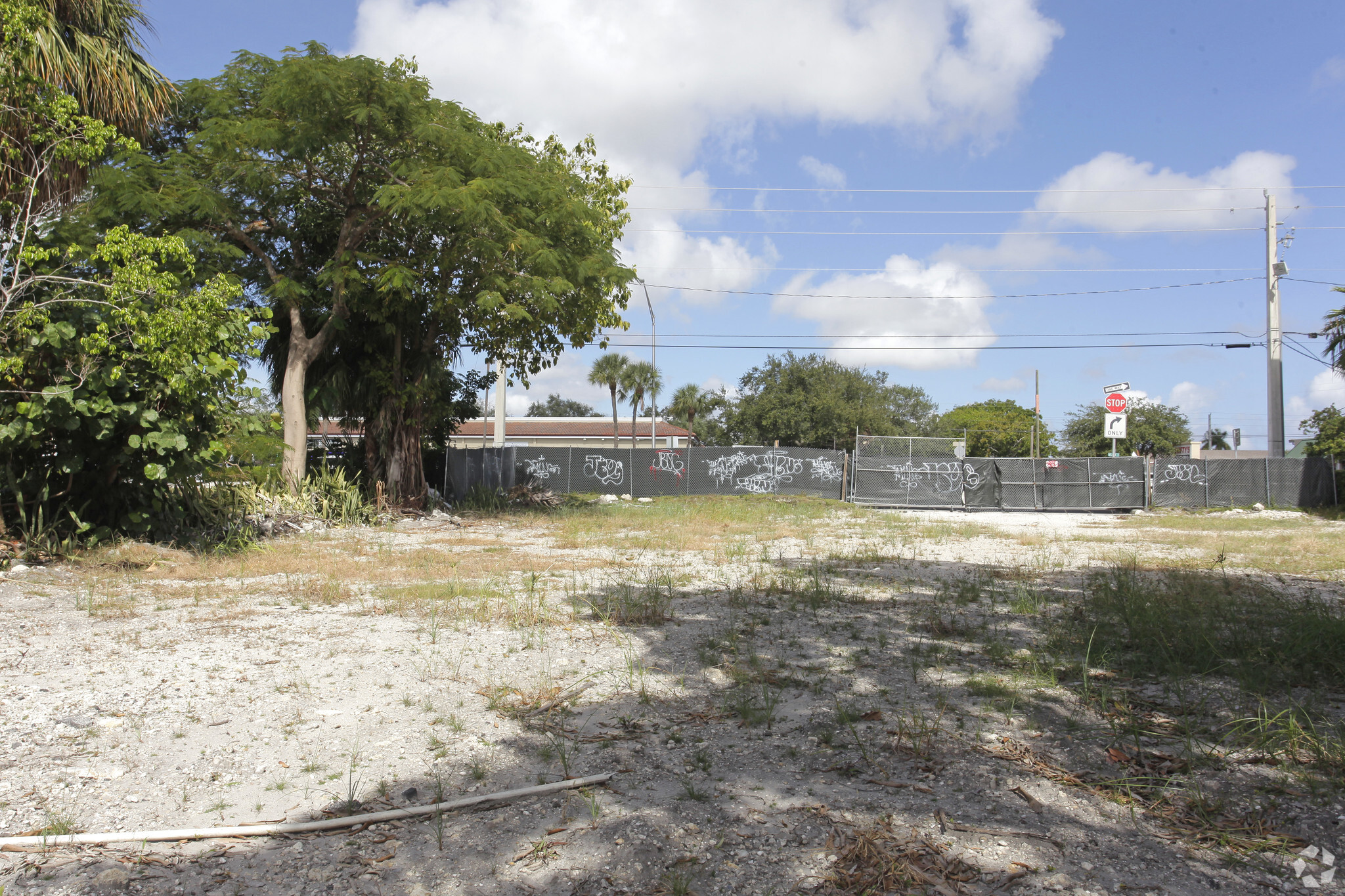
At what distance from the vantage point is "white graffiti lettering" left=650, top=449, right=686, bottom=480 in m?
26.3

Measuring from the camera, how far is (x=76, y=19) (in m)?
11.3

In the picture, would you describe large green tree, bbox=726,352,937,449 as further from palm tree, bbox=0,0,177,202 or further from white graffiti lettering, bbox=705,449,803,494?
palm tree, bbox=0,0,177,202

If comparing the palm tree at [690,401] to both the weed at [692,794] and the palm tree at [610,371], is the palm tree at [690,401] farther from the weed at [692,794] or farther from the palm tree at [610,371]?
the weed at [692,794]

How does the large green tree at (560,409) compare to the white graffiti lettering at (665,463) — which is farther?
the large green tree at (560,409)

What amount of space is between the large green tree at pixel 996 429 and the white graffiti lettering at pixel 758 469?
3610cm

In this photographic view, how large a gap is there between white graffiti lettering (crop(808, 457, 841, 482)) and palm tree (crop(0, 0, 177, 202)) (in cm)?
1887

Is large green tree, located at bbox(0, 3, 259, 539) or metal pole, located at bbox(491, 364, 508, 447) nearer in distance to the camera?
large green tree, located at bbox(0, 3, 259, 539)

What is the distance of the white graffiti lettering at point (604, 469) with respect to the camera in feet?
87.0

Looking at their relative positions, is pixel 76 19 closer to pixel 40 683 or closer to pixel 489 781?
pixel 40 683

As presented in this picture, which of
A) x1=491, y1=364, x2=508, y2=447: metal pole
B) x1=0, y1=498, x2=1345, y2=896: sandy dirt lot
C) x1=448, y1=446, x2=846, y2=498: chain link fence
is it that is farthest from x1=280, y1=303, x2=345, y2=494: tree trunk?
x1=448, y1=446, x2=846, y2=498: chain link fence

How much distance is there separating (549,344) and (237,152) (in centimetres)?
632

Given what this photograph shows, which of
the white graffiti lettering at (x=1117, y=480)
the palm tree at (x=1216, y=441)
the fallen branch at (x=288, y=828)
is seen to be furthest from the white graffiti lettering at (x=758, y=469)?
the palm tree at (x=1216, y=441)

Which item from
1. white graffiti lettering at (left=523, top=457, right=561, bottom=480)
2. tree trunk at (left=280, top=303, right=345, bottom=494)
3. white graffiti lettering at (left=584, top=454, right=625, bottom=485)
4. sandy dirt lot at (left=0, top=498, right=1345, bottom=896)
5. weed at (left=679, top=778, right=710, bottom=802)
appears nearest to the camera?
sandy dirt lot at (left=0, top=498, right=1345, bottom=896)

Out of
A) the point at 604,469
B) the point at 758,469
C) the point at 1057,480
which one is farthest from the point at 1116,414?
the point at 604,469
